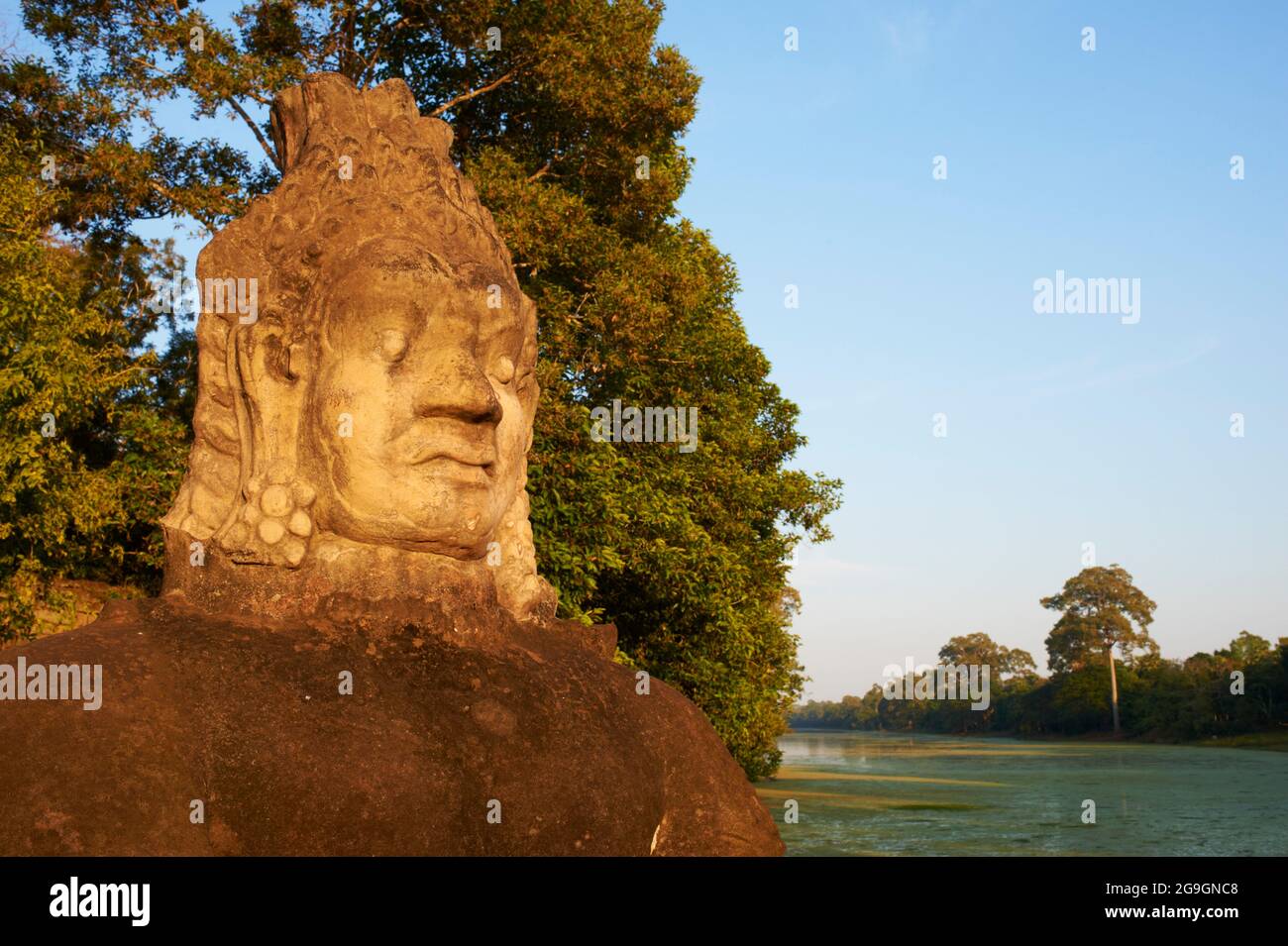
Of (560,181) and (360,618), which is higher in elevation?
(560,181)

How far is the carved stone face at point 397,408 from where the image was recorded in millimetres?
4801

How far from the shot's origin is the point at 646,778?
15.5 feet

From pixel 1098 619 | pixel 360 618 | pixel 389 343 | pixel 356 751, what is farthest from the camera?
pixel 1098 619

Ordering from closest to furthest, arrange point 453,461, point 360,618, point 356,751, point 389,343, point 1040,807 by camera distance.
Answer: point 356,751 < point 360,618 < point 389,343 < point 453,461 < point 1040,807

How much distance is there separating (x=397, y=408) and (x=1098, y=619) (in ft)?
273

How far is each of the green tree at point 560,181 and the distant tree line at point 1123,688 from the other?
35459mm

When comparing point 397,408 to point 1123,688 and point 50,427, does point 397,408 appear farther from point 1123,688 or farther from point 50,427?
point 1123,688

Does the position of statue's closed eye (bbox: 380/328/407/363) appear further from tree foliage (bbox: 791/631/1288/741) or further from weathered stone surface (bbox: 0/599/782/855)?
tree foliage (bbox: 791/631/1288/741)

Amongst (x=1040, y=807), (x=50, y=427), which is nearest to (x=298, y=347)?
(x=50, y=427)

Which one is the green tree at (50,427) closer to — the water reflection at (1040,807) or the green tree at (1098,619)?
the water reflection at (1040,807)

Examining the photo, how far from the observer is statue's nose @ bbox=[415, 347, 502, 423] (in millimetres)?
4832

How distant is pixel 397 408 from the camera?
190 inches
